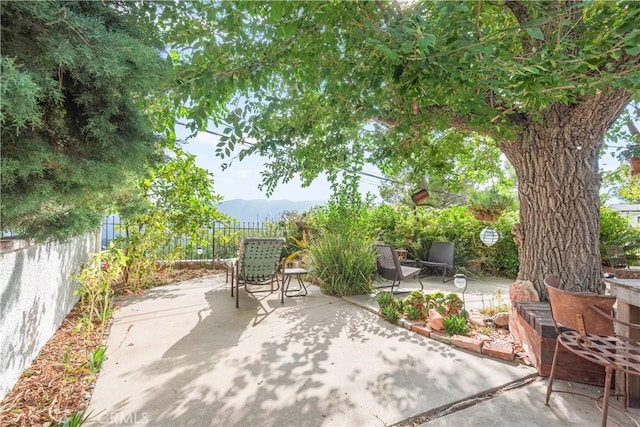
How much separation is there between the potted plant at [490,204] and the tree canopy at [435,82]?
154cm

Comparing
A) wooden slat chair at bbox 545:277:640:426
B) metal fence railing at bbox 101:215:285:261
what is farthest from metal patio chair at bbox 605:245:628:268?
metal fence railing at bbox 101:215:285:261

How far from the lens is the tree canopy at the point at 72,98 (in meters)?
1.09

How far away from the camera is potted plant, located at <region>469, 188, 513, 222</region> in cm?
507

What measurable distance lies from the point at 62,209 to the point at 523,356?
3964 mm

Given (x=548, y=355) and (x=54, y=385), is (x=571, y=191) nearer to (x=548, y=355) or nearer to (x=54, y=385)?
(x=548, y=355)

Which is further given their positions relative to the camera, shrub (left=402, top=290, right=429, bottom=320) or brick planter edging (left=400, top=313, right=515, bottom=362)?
shrub (left=402, top=290, right=429, bottom=320)

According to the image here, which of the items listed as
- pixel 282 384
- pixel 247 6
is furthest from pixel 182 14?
pixel 282 384

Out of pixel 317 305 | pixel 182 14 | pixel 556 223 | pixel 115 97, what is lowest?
pixel 317 305

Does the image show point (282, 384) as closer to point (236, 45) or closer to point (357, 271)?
point (236, 45)

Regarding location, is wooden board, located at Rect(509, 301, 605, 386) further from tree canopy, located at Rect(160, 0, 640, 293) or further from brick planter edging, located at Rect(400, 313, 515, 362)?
tree canopy, located at Rect(160, 0, 640, 293)

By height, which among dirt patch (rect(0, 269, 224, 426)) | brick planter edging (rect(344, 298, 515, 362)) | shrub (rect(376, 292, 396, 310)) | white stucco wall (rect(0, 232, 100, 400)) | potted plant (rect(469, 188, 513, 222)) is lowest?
dirt patch (rect(0, 269, 224, 426))

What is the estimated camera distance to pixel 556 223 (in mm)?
3141

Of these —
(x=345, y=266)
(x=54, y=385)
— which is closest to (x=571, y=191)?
(x=345, y=266)

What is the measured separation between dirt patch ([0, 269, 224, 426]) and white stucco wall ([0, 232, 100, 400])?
0.23 feet
